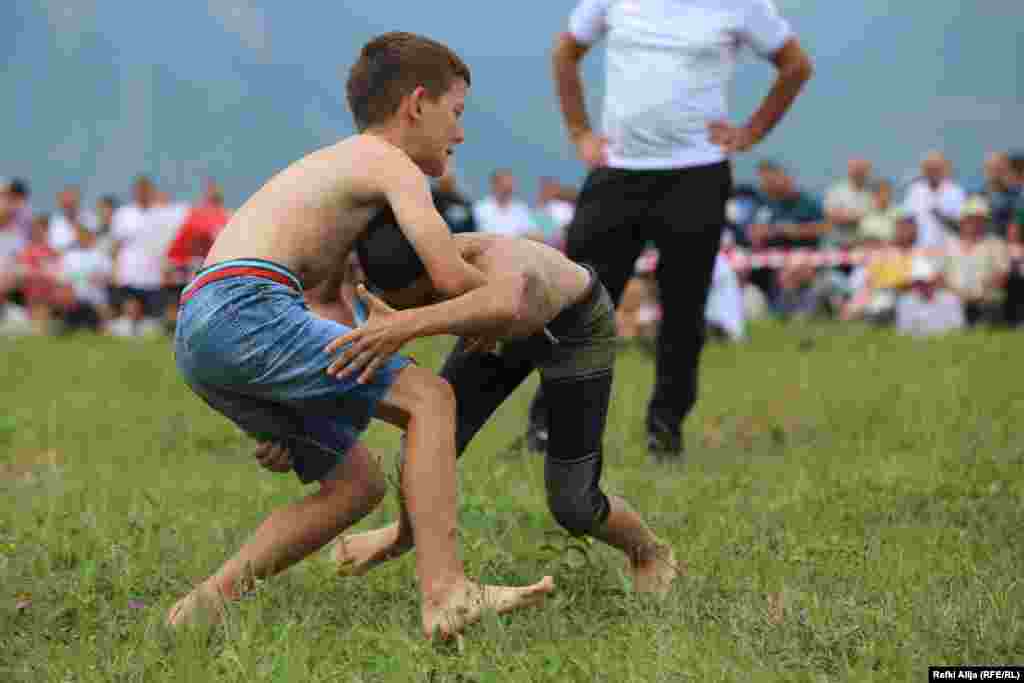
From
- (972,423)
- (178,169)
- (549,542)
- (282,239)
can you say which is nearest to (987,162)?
(972,423)

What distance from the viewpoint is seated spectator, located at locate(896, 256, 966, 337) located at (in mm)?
14305

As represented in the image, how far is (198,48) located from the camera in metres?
27.3

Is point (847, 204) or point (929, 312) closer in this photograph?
point (929, 312)

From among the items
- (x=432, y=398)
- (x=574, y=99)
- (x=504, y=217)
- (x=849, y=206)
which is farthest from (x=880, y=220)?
(x=432, y=398)

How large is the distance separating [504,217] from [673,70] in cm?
1004

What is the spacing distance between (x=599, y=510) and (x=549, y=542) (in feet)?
2.27

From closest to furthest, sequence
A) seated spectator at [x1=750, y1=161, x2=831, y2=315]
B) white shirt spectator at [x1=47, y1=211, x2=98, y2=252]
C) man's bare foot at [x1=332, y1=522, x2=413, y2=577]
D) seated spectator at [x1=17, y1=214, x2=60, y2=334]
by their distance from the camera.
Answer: man's bare foot at [x1=332, y1=522, x2=413, y2=577] < seated spectator at [x1=750, y1=161, x2=831, y2=315] < seated spectator at [x1=17, y1=214, x2=60, y2=334] < white shirt spectator at [x1=47, y1=211, x2=98, y2=252]

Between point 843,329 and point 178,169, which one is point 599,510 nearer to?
point 843,329

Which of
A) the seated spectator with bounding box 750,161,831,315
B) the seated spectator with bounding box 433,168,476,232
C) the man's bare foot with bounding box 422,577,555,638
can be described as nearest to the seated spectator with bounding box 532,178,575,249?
the seated spectator with bounding box 433,168,476,232

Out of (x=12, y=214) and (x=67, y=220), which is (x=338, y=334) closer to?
(x=12, y=214)

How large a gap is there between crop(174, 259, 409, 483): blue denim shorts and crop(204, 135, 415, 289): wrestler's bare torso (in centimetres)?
5

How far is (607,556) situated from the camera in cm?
489

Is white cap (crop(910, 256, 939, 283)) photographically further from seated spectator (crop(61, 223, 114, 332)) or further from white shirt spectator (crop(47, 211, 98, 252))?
white shirt spectator (crop(47, 211, 98, 252))

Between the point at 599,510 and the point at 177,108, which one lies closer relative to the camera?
the point at 599,510
